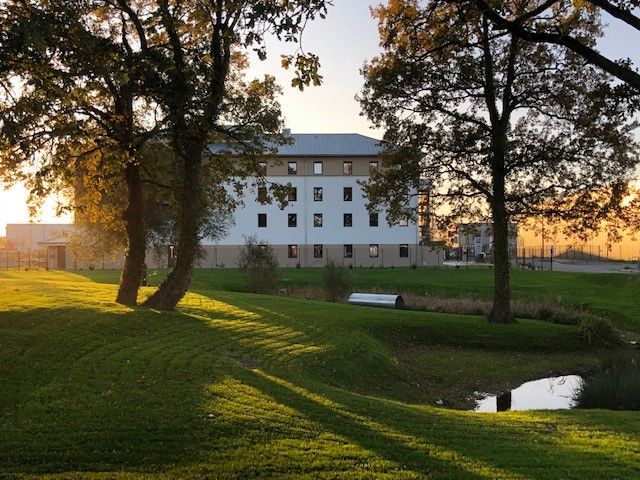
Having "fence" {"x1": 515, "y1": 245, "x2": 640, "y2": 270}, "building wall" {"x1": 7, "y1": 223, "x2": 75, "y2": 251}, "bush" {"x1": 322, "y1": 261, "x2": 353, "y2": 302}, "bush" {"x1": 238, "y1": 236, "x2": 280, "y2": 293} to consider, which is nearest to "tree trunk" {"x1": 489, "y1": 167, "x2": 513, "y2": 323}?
"bush" {"x1": 322, "y1": 261, "x2": 353, "y2": 302}

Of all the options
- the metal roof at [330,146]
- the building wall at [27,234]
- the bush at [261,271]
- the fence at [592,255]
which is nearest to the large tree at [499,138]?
the bush at [261,271]

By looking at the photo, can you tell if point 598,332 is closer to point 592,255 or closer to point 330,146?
point 330,146

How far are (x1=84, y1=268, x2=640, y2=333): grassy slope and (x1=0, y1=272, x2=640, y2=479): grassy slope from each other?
1561 centimetres

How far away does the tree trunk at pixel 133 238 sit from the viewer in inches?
750

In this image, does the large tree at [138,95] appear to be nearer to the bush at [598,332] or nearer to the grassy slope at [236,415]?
the grassy slope at [236,415]

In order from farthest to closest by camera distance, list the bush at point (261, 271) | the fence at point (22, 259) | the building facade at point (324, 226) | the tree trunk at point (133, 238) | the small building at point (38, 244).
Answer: the building facade at point (324, 226) → the small building at point (38, 244) → the fence at point (22, 259) → the bush at point (261, 271) → the tree trunk at point (133, 238)

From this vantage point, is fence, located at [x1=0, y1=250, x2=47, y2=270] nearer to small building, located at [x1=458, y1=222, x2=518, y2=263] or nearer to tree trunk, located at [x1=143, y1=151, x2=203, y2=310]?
small building, located at [x1=458, y1=222, x2=518, y2=263]

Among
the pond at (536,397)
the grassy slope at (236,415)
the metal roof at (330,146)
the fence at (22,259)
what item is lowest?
the pond at (536,397)

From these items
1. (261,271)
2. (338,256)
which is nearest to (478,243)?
(338,256)

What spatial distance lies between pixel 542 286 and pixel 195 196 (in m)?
27.3

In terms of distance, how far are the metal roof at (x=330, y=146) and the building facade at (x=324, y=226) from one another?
13cm

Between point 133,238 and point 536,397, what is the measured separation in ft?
39.9

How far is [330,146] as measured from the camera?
233ft

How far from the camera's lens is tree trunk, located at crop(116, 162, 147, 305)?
19047 millimetres
